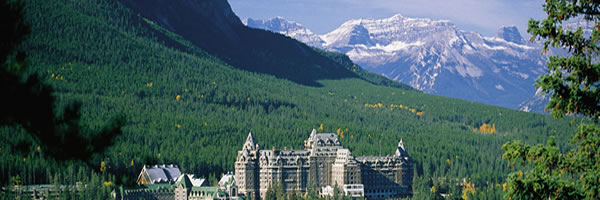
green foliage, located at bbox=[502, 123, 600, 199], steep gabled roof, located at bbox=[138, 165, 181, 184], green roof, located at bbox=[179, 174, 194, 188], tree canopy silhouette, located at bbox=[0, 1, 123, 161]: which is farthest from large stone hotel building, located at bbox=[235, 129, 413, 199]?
tree canopy silhouette, located at bbox=[0, 1, 123, 161]

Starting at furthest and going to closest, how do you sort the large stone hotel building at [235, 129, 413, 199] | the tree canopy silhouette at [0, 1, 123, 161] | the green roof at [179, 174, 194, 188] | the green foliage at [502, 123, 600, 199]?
the large stone hotel building at [235, 129, 413, 199] → the green roof at [179, 174, 194, 188] → the green foliage at [502, 123, 600, 199] → the tree canopy silhouette at [0, 1, 123, 161]

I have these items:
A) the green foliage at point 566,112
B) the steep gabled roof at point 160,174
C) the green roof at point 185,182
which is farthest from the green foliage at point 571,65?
the steep gabled roof at point 160,174

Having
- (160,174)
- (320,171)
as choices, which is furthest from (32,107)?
(320,171)

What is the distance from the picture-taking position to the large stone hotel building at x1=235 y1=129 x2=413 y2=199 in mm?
166875

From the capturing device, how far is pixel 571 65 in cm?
3238

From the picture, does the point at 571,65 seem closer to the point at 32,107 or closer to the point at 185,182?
the point at 32,107

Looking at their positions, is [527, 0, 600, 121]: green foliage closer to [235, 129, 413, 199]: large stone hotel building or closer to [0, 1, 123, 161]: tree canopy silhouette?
[0, 1, 123, 161]: tree canopy silhouette

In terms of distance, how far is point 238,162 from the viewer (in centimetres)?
16662

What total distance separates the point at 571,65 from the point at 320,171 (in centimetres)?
14016

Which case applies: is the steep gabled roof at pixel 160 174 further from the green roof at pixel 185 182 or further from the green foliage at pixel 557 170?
the green foliage at pixel 557 170

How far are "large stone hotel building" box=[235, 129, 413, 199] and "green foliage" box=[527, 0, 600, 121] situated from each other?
426 feet

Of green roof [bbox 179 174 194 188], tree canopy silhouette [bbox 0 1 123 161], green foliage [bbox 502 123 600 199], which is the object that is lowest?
green roof [bbox 179 174 194 188]

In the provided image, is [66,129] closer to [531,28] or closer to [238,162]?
[531,28]

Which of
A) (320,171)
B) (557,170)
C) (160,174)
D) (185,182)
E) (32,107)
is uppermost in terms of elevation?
(32,107)
